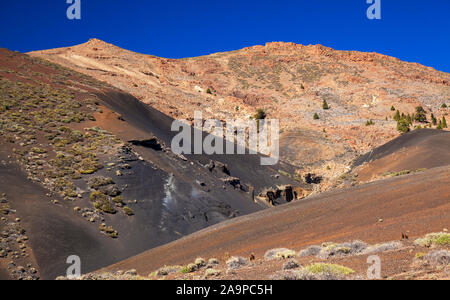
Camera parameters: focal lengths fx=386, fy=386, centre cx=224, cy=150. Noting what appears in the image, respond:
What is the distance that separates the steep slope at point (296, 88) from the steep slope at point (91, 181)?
700 inches

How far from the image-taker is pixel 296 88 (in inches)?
3593

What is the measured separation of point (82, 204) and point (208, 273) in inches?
613

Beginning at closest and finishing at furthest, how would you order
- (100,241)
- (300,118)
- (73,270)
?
(73,270) < (100,241) < (300,118)

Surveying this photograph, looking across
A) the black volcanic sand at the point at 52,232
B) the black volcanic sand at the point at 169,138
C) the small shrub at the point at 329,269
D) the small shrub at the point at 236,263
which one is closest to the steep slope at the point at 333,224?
the small shrub at the point at 236,263

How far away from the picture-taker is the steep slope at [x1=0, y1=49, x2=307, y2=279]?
19.6 m

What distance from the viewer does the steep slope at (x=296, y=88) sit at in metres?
62.0

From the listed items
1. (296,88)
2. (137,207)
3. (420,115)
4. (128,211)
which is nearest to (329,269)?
(128,211)

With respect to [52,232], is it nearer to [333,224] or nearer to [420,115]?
[333,224]

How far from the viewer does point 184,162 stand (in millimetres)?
34469

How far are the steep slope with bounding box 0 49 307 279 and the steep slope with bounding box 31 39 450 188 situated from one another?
1779 cm

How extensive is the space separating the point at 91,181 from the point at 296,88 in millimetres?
72162

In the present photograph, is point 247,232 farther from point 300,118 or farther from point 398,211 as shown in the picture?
point 300,118

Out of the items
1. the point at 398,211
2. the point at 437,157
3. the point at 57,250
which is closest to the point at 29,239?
the point at 57,250
